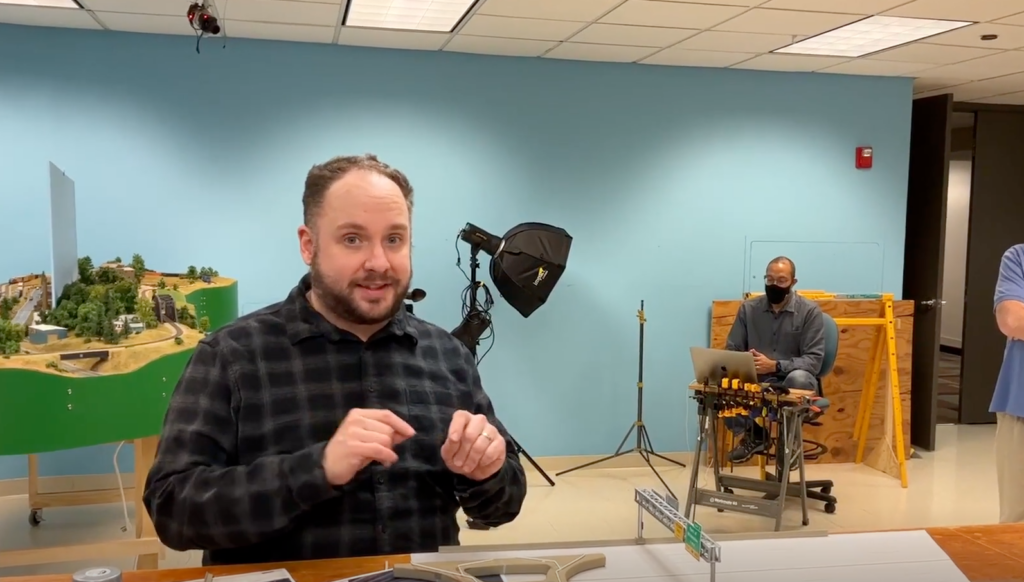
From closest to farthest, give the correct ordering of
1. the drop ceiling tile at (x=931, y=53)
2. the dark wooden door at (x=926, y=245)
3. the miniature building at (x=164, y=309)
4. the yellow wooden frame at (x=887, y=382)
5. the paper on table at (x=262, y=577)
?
the paper on table at (x=262, y=577) < the miniature building at (x=164, y=309) < the drop ceiling tile at (x=931, y=53) < the yellow wooden frame at (x=887, y=382) < the dark wooden door at (x=926, y=245)

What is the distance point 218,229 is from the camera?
470 centimetres

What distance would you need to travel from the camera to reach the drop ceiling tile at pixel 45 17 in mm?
4039

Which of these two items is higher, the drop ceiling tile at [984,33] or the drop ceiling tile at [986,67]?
the drop ceiling tile at [984,33]

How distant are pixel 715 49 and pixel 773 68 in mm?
765

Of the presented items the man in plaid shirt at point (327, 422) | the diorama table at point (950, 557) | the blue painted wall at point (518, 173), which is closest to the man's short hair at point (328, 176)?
the man in plaid shirt at point (327, 422)

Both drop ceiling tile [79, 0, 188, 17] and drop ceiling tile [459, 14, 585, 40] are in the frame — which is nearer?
drop ceiling tile [79, 0, 188, 17]

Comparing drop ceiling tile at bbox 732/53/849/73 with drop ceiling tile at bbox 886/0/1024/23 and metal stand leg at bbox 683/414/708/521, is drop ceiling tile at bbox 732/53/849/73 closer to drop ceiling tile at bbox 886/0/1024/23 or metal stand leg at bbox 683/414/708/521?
drop ceiling tile at bbox 886/0/1024/23

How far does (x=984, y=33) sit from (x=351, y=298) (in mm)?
4390

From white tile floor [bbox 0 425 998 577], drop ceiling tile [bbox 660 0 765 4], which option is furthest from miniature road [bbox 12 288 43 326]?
drop ceiling tile [bbox 660 0 765 4]

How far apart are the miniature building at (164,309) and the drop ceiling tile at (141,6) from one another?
152cm

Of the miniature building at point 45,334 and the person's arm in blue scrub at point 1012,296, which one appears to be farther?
the miniature building at point 45,334

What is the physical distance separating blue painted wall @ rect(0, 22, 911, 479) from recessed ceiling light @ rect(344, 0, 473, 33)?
50cm

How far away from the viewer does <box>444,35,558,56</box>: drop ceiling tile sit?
460 cm

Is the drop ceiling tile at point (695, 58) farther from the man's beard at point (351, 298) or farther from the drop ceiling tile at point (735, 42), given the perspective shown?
the man's beard at point (351, 298)
